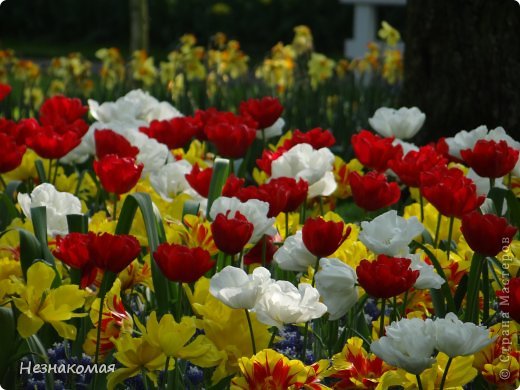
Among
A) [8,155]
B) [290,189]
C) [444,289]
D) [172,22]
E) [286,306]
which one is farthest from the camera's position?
[172,22]

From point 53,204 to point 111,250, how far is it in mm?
594

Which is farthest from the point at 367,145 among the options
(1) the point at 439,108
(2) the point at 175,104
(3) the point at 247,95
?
(3) the point at 247,95

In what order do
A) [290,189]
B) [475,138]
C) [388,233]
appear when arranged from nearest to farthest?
[388,233] < [290,189] < [475,138]

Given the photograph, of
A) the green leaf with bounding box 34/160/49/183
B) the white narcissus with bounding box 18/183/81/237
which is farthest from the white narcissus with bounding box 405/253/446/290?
the green leaf with bounding box 34/160/49/183

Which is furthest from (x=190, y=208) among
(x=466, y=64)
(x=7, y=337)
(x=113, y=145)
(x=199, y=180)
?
(x=466, y=64)

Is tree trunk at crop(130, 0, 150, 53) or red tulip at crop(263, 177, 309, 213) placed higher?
red tulip at crop(263, 177, 309, 213)

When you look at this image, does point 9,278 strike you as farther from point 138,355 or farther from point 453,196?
point 453,196

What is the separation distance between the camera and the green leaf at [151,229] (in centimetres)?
211

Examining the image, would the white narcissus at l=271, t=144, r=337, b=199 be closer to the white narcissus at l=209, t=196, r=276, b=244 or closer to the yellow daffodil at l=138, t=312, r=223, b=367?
the white narcissus at l=209, t=196, r=276, b=244

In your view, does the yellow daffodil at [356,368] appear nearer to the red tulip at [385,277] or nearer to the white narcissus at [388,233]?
the red tulip at [385,277]

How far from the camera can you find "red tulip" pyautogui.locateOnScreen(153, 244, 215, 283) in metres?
1.80

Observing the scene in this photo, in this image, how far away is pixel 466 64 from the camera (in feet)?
12.7

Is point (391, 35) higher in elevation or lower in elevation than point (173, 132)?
lower

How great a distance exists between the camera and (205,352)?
1716 mm
